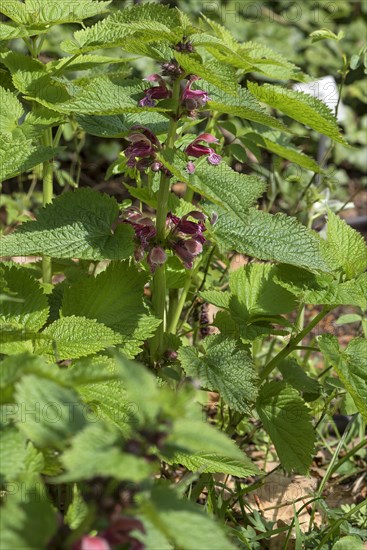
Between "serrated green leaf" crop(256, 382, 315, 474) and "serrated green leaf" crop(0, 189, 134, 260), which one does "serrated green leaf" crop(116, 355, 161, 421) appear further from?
"serrated green leaf" crop(256, 382, 315, 474)

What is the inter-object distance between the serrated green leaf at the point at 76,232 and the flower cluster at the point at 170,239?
27mm

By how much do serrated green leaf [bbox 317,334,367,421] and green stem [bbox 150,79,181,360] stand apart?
1.31ft

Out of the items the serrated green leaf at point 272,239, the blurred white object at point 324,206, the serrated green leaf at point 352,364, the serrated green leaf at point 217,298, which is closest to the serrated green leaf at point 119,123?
the serrated green leaf at point 272,239

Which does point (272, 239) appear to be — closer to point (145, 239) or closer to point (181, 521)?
point (145, 239)

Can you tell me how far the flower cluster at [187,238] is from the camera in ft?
5.30

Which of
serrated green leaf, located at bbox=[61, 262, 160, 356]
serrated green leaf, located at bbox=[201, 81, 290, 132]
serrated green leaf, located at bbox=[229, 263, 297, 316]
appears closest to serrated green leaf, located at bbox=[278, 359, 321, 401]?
serrated green leaf, located at bbox=[229, 263, 297, 316]

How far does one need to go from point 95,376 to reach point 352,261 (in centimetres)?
93

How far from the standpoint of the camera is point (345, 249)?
5.79ft

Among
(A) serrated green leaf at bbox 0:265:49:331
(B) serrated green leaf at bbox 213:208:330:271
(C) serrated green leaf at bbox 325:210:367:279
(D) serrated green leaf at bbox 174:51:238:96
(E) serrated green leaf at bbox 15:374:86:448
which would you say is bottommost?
(A) serrated green leaf at bbox 0:265:49:331

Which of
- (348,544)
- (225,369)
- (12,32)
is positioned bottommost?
(348,544)

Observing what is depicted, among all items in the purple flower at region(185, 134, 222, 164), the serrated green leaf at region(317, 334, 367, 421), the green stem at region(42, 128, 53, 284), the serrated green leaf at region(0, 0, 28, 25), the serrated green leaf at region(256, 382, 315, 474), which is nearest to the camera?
the serrated green leaf at region(317, 334, 367, 421)

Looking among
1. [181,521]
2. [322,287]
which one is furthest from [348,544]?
[181,521]

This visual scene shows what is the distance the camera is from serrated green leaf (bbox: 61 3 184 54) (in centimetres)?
145

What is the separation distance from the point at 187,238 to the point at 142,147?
9.7 inches
